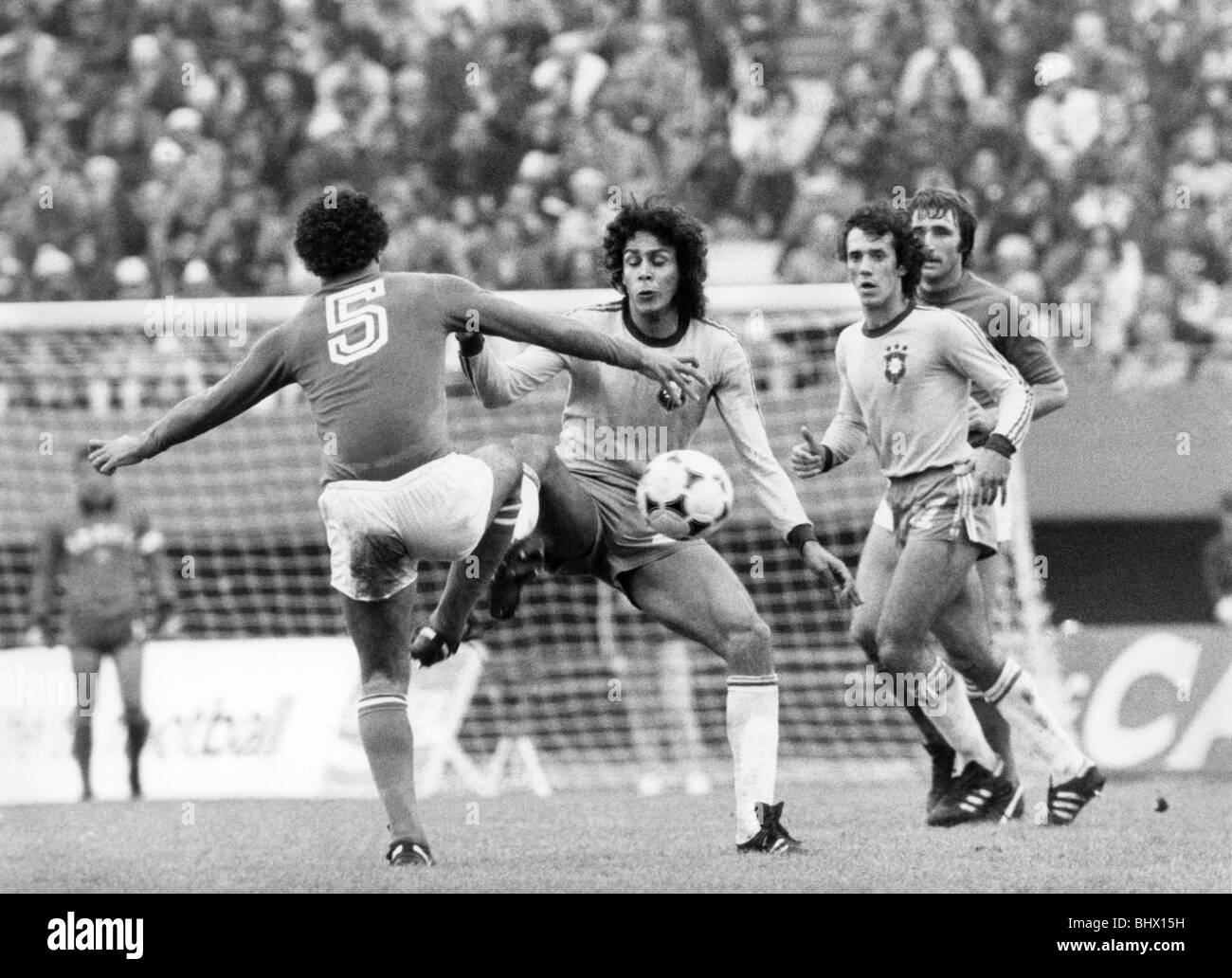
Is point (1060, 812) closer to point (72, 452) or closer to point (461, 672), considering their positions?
point (461, 672)

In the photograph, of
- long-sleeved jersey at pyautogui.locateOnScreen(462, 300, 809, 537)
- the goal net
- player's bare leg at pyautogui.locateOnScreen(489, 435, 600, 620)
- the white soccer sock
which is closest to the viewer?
player's bare leg at pyautogui.locateOnScreen(489, 435, 600, 620)

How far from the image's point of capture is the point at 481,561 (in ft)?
24.5

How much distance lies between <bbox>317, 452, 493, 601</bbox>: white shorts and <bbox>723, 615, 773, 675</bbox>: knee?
1.05 m

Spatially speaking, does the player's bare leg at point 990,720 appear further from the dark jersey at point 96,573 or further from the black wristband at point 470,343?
the dark jersey at point 96,573

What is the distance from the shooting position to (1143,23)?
16.2 m

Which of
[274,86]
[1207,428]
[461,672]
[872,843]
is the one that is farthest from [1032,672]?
[274,86]

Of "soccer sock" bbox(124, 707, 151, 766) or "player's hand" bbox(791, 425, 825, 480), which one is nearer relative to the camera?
"player's hand" bbox(791, 425, 825, 480)

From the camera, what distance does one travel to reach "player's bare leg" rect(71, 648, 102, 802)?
12.6 m

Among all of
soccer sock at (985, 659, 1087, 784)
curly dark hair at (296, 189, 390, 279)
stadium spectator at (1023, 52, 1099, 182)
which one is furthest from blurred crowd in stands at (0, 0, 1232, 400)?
curly dark hair at (296, 189, 390, 279)

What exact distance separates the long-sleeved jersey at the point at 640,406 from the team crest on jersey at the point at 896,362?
66 centimetres

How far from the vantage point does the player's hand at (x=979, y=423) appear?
8656 mm

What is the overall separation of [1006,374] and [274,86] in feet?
31.3

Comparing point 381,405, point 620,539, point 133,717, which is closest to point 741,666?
point 620,539

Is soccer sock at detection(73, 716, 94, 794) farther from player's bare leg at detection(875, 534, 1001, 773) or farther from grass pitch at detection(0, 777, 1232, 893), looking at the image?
player's bare leg at detection(875, 534, 1001, 773)
